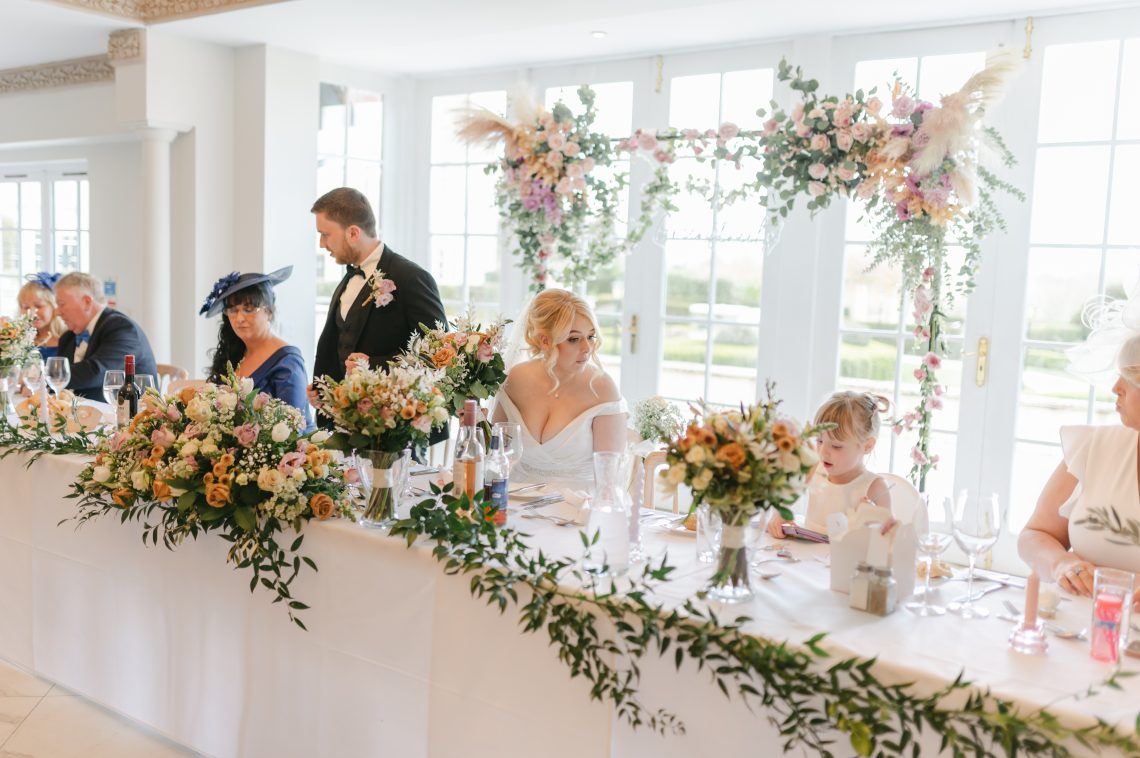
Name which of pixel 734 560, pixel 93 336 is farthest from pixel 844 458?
pixel 93 336

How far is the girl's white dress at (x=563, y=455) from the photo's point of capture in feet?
10.7

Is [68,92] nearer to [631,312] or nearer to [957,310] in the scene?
[631,312]

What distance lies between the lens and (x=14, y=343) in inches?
156

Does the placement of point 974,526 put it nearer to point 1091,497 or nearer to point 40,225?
point 1091,497

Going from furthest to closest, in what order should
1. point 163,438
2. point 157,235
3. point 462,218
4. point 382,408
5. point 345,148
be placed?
point 462,218
point 345,148
point 157,235
point 163,438
point 382,408

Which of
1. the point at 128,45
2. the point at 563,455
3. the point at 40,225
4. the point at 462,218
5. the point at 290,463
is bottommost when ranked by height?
the point at 563,455

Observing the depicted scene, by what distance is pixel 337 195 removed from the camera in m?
3.69

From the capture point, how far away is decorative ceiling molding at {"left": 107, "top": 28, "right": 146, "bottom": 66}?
201 inches

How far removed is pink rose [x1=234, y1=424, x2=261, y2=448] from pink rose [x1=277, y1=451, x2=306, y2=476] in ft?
0.33

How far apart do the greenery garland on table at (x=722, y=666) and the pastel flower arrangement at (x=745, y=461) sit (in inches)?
8.6

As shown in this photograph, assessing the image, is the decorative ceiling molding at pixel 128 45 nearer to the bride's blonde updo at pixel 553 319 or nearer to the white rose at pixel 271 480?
the bride's blonde updo at pixel 553 319

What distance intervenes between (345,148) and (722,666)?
4.90 m

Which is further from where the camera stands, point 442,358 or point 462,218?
point 462,218

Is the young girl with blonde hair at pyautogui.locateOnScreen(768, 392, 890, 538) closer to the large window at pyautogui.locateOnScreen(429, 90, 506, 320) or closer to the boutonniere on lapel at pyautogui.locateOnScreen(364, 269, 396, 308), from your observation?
the boutonniere on lapel at pyautogui.locateOnScreen(364, 269, 396, 308)
